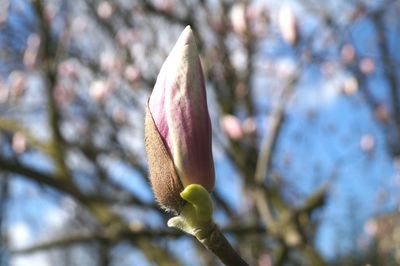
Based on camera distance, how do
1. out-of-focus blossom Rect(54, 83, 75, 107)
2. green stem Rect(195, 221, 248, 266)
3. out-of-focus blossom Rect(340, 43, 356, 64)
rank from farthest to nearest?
out-of-focus blossom Rect(54, 83, 75, 107) → out-of-focus blossom Rect(340, 43, 356, 64) → green stem Rect(195, 221, 248, 266)

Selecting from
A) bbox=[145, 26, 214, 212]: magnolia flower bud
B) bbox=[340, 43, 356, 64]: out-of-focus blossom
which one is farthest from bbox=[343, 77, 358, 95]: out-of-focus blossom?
bbox=[145, 26, 214, 212]: magnolia flower bud

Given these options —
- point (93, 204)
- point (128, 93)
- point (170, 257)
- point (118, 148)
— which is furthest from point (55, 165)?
point (128, 93)

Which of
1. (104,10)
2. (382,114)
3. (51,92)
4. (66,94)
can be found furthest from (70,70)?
(382,114)

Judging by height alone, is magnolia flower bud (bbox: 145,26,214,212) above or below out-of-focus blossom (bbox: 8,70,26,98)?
below

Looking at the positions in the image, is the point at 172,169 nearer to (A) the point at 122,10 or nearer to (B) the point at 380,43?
(A) the point at 122,10

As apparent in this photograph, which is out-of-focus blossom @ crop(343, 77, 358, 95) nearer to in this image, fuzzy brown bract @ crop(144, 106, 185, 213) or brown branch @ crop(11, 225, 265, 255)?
brown branch @ crop(11, 225, 265, 255)

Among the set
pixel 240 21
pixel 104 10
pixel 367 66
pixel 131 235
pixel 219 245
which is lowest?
pixel 131 235

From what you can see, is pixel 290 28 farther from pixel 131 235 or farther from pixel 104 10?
pixel 104 10
